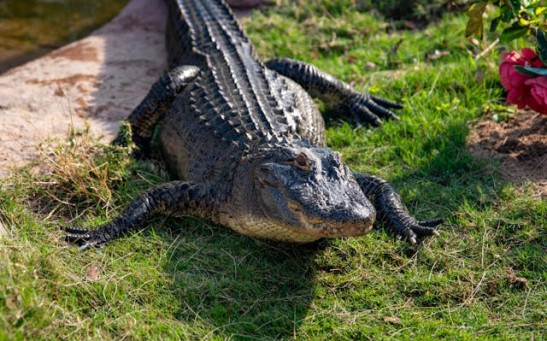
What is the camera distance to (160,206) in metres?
4.41

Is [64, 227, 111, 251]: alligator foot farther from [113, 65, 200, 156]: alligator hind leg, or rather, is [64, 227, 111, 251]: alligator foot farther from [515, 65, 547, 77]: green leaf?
[515, 65, 547, 77]: green leaf

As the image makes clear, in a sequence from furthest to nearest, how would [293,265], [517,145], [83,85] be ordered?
[83,85] → [517,145] → [293,265]

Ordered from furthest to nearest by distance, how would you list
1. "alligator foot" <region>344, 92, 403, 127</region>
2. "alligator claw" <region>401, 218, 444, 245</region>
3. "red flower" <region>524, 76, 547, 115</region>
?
"alligator foot" <region>344, 92, 403, 127</region> < "red flower" <region>524, 76, 547, 115</region> < "alligator claw" <region>401, 218, 444, 245</region>

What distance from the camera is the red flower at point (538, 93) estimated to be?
4762 mm

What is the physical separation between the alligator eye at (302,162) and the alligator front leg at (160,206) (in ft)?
2.39

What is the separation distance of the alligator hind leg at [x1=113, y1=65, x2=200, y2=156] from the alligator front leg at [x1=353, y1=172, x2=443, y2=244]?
5.45 ft

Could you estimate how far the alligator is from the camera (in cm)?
383

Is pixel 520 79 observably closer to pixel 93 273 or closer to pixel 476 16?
pixel 476 16

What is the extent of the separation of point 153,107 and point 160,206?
49.7 inches

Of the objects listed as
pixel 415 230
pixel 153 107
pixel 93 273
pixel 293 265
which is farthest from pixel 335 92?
pixel 93 273

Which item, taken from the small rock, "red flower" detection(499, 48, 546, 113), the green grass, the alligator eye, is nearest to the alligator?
the alligator eye

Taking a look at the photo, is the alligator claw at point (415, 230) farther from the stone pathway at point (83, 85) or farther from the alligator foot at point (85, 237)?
the stone pathway at point (83, 85)

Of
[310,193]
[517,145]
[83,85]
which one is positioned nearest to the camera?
[310,193]

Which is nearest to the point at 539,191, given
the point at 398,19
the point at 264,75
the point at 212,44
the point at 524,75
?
the point at 524,75
